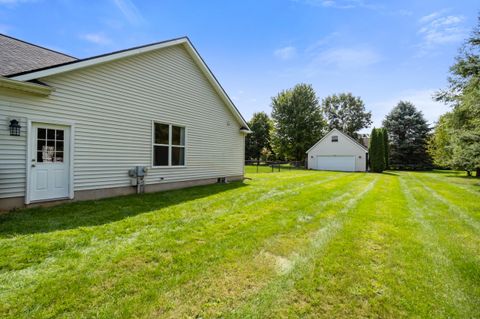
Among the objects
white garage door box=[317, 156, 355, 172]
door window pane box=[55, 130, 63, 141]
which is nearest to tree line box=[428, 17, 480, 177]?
white garage door box=[317, 156, 355, 172]

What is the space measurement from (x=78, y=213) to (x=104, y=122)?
9.13ft

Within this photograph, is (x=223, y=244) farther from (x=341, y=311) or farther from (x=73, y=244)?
(x=73, y=244)

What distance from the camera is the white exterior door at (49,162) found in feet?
17.4

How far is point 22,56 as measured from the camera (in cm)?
642

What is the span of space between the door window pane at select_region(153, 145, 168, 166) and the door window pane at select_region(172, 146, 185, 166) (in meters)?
0.37

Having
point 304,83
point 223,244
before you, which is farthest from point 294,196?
point 304,83

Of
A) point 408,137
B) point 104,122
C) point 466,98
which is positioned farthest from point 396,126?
point 104,122

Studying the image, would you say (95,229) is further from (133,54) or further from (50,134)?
(133,54)

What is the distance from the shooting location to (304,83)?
35.9m

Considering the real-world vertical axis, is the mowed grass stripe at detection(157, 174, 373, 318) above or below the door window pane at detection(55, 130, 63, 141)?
below

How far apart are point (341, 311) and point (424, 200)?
7.93m

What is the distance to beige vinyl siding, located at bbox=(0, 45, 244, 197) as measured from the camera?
200 inches

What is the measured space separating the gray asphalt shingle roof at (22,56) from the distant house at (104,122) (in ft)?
0.10

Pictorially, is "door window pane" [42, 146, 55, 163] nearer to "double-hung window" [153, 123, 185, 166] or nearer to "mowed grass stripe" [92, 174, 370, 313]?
"double-hung window" [153, 123, 185, 166]
